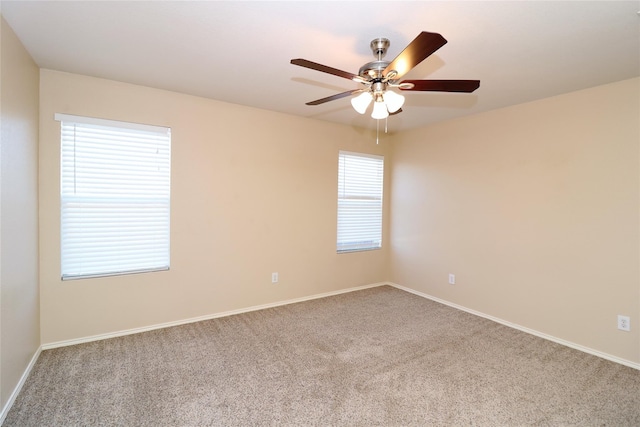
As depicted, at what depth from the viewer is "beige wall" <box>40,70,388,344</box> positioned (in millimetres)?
2748

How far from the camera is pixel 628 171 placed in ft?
8.65

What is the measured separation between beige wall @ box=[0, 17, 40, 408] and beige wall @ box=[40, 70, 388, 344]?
0.63 feet

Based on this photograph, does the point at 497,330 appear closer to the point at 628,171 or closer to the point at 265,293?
the point at 628,171

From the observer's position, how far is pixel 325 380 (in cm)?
233

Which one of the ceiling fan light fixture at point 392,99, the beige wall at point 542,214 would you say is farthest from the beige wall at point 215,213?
the ceiling fan light fixture at point 392,99

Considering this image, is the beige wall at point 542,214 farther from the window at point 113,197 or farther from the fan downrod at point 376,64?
the window at point 113,197

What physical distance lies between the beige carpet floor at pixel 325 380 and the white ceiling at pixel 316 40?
2.44 meters

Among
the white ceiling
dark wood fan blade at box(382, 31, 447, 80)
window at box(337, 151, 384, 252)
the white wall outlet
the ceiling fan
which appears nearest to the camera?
dark wood fan blade at box(382, 31, 447, 80)

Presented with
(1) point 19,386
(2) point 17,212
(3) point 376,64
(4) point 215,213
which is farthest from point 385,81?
(1) point 19,386

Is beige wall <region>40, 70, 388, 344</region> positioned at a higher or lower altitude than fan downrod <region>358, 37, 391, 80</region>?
lower

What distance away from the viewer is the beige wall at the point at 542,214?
2686mm

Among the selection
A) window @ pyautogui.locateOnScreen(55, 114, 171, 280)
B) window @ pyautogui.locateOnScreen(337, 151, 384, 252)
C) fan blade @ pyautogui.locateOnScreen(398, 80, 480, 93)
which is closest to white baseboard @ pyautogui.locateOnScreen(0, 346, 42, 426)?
window @ pyautogui.locateOnScreen(55, 114, 171, 280)

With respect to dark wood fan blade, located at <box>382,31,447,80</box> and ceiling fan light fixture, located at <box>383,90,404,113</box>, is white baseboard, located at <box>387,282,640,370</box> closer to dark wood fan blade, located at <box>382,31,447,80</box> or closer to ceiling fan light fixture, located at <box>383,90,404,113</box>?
ceiling fan light fixture, located at <box>383,90,404,113</box>

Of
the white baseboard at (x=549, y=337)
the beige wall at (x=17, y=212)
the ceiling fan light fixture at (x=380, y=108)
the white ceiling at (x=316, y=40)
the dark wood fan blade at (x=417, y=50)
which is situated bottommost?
the white baseboard at (x=549, y=337)
